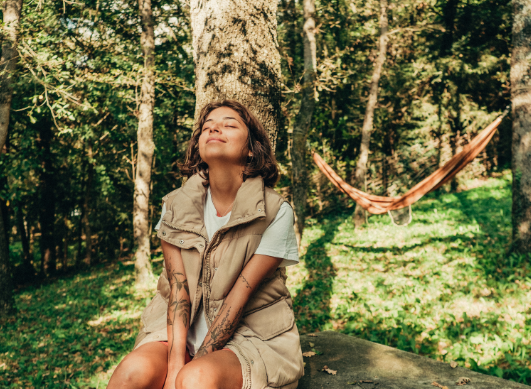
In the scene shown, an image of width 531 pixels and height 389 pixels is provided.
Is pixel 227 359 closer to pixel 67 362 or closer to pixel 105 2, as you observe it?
pixel 67 362

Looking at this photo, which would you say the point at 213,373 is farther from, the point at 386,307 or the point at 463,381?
the point at 386,307

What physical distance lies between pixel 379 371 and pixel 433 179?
3840mm

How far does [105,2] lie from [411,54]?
1041 cm

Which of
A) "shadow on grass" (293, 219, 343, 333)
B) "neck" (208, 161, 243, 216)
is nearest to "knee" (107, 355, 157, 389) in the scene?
"neck" (208, 161, 243, 216)

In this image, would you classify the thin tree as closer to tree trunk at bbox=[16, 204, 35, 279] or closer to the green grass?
the green grass

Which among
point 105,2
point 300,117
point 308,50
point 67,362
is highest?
point 105,2

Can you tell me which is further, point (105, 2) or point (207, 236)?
point (105, 2)

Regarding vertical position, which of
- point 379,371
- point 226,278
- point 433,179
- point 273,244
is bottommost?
point 379,371

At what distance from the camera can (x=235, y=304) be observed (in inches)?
60.4

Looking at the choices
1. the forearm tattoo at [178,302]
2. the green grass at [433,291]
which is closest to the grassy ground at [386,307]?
the green grass at [433,291]

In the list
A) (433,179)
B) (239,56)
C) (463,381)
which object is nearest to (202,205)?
(239,56)

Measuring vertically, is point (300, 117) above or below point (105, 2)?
below

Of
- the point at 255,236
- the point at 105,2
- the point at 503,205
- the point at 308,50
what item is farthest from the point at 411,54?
the point at 255,236

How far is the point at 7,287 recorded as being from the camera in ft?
20.1
